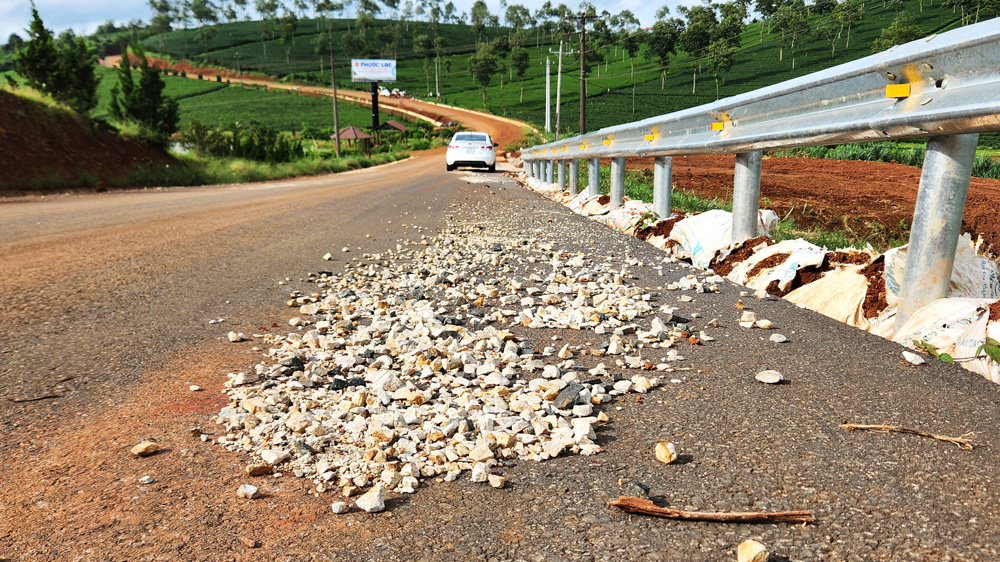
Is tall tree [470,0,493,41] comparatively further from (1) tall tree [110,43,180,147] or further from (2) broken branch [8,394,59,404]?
(2) broken branch [8,394,59,404]

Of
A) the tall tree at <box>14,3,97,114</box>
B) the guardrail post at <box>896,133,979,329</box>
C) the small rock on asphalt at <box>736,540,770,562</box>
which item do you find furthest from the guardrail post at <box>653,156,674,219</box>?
the tall tree at <box>14,3,97,114</box>

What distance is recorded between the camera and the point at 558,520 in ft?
4.85

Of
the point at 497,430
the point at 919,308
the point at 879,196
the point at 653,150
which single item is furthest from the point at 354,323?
the point at 879,196

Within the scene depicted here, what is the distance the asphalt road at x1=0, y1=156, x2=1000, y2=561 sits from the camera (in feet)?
4.53

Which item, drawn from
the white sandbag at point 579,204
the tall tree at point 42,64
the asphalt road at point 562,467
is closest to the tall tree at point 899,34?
the white sandbag at point 579,204

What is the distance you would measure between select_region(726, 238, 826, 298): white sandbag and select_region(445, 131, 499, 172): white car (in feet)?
64.5

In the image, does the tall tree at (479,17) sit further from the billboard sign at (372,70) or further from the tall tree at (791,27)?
the tall tree at (791,27)

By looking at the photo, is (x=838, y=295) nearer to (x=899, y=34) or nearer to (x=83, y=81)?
(x=899, y=34)

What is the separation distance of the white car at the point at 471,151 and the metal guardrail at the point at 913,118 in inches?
742

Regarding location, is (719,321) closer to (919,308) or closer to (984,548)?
(919,308)

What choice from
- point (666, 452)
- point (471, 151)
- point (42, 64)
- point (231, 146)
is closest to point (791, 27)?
point (471, 151)

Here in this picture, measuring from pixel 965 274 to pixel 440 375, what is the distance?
7.74 ft

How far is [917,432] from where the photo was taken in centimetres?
182

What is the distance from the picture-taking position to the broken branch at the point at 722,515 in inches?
56.1
